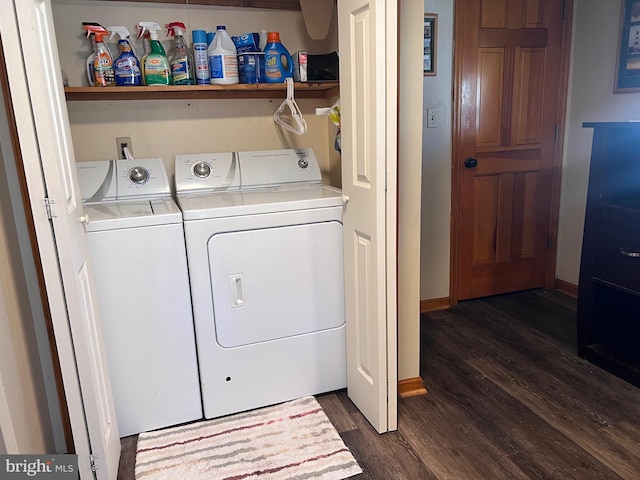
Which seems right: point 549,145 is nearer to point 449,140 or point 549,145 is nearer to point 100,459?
point 449,140

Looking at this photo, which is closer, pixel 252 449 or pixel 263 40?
pixel 252 449

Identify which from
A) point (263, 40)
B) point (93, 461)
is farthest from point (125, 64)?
point (93, 461)

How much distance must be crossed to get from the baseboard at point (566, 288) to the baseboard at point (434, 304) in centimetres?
81

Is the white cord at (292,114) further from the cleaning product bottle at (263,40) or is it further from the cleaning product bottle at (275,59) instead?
the cleaning product bottle at (263,40)

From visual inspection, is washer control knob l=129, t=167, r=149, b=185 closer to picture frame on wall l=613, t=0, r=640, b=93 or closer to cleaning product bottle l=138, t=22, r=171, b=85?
cleaning product bottle l=138, t=22, r=171, b=85

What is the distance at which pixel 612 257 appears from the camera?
2.19m

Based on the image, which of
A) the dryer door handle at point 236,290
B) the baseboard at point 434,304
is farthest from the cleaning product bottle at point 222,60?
the baseboard at point 434,304

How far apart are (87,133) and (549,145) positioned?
2.66 m

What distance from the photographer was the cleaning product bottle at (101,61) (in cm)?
210

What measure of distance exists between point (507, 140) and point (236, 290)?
1.98 meters

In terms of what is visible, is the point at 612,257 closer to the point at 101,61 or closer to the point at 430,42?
the point at 430,42

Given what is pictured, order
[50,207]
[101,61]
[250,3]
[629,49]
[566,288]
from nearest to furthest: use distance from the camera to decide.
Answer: [50,207]
[101,61]
[250,3]
[629,49]
[566,288]

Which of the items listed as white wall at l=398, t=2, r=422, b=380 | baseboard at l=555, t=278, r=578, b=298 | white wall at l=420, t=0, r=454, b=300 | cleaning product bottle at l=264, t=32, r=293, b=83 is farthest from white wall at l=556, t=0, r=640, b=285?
cleaning product bottle at l=264, t=32, r=293, b=83

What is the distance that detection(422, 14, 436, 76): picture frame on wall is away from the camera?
8.74 ft
